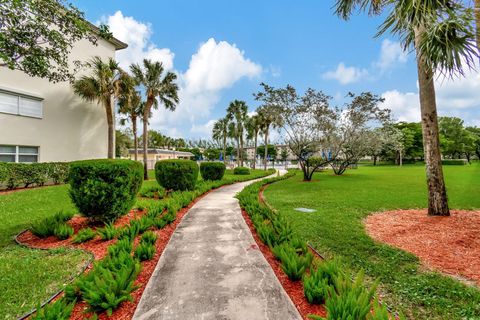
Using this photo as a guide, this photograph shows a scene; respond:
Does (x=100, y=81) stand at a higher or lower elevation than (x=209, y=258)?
higher

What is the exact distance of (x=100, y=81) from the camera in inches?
547

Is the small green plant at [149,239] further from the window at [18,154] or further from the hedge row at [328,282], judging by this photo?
the window at [18,154]

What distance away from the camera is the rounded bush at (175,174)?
10.2m

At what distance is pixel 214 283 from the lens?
2977mm

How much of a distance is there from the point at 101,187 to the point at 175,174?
17.3 ft

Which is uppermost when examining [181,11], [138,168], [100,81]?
[181,11]

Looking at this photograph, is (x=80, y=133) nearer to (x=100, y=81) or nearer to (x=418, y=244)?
(x=100, y=81)

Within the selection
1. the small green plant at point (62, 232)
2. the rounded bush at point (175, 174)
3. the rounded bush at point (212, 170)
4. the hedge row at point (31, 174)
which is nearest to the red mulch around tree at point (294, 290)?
the small green plant at point (62, 232)

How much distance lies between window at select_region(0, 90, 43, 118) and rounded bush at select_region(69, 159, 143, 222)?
10628mm

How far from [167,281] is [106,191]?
114 inches

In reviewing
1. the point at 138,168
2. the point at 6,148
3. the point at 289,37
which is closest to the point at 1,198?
the point at 6,148

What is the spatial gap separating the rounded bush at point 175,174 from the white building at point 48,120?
7.90 m

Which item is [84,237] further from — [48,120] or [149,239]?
[48,120]

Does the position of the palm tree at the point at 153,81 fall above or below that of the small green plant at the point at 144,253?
above
